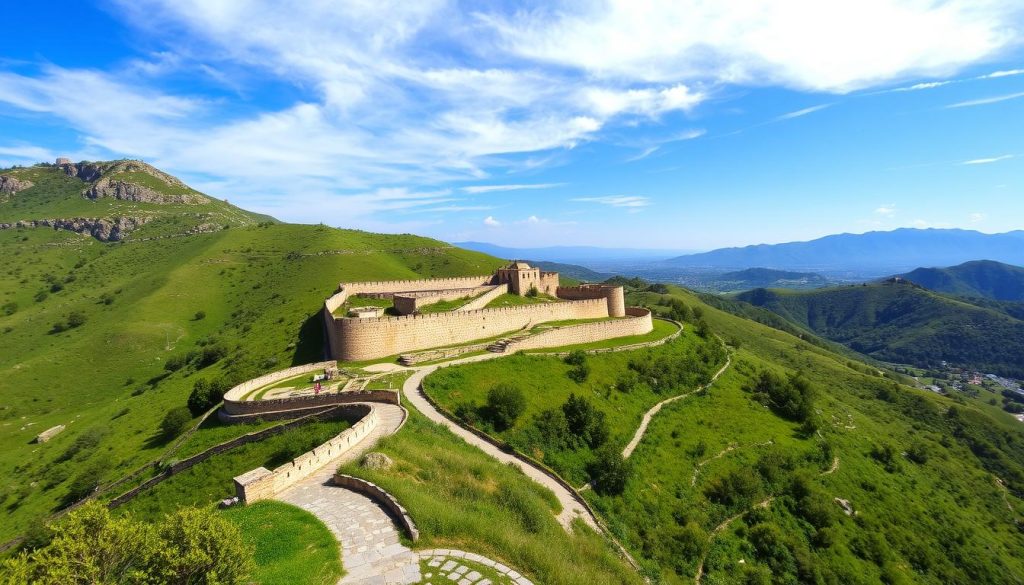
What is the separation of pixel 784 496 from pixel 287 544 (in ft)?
102

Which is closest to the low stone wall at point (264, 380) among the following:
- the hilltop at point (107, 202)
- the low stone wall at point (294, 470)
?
the low stone wall at point (294, 470)

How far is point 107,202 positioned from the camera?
156 meters

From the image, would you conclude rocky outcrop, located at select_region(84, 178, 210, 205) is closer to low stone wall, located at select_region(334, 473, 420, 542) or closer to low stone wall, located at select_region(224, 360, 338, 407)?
low stone wall, located at select_region(224, 360, 338, 407)

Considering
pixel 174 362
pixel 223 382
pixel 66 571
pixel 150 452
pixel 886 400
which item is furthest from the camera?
pixel 886 400

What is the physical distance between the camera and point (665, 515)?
986 inches

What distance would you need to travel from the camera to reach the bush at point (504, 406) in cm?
2753

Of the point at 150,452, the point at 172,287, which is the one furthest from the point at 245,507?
the point at 172,287

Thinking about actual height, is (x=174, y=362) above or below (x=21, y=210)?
below

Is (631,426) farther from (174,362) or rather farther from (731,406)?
(174,362)

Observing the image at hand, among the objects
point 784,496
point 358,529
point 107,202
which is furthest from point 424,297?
point 107,202

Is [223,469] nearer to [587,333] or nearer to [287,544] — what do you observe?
[287,544]

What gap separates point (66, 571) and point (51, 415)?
197 feet

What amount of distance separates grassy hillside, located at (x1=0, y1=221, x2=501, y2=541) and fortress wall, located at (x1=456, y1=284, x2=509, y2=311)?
51.2ft

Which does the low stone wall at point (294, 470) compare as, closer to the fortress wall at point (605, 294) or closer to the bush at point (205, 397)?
the bush at point (205, 397)
